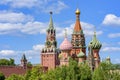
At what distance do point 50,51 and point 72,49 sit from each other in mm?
14658

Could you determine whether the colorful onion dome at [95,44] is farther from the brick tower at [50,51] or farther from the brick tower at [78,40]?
the brick tower at [50,51]

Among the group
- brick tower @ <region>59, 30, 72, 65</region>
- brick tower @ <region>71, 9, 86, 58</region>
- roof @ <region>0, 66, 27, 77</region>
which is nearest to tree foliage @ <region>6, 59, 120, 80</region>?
brick tower @ <region>59, 30, 72, 65</region>

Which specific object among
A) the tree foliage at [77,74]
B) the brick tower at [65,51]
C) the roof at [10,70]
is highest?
the brick tower at [65,51]

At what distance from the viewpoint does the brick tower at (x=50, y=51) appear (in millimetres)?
105000

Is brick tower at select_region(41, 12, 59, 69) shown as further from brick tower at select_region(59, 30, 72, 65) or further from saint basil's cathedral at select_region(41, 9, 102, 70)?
brick tower at select_region(59, 30, 72, 65)

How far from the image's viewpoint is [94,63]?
278 feet

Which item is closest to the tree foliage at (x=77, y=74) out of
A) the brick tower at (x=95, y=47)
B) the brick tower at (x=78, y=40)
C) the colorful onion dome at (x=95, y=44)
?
the brick tower at (x=95, y=47)

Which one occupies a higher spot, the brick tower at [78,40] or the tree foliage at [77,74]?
the brick tower at [78,40]

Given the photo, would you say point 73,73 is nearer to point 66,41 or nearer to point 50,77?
point 50,77

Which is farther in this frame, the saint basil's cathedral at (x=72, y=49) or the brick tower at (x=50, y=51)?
the brick tower at (x=50, y=51)

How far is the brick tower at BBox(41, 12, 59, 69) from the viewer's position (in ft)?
344

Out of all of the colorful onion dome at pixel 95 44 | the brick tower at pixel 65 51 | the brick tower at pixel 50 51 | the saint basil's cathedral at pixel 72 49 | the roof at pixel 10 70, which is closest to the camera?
the brick tower at pixel 65 51

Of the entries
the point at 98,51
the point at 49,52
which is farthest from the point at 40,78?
the point at 49,52

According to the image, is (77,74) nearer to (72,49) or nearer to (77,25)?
(72,49)
